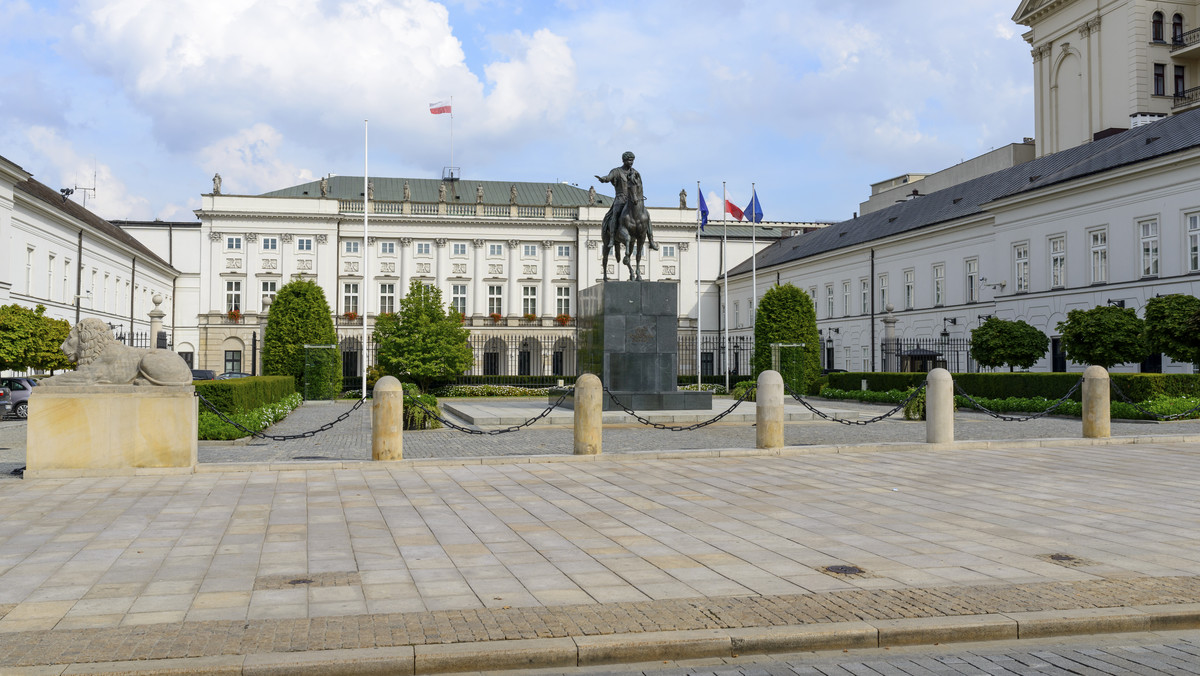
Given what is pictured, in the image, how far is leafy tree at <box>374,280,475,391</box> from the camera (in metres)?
43.4

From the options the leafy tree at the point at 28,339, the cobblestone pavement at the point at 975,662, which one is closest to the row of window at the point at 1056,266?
the cobblestone pavement at the point at 975,662

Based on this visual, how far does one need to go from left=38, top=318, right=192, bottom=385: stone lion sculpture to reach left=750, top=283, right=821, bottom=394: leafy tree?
1258 inches

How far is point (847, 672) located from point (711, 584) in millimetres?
1608

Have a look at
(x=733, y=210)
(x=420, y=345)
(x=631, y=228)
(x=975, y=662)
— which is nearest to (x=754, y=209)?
(x=733, y=210)

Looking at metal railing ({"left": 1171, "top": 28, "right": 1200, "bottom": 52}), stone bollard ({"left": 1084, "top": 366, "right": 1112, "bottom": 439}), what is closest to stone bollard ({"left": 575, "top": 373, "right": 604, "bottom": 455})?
stone bollard ({"left": 1084, "top": 366, "right": 1112, "bottom": 439})

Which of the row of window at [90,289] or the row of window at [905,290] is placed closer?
the row of window at [90,289]

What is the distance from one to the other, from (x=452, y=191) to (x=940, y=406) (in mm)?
71895

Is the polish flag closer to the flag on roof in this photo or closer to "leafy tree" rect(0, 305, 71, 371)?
the flag on roof

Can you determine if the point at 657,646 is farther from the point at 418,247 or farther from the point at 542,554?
the point at 418,247

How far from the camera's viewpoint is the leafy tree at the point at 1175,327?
87.2 ft

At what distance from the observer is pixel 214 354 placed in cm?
7356

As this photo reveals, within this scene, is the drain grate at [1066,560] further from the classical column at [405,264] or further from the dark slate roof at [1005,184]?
the classical column at [405,264]

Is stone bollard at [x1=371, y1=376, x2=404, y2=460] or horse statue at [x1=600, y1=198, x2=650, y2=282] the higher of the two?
horse statue at [x1=600, y1=198, x2=650, y2=282]

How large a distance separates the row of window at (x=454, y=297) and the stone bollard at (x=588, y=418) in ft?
197
